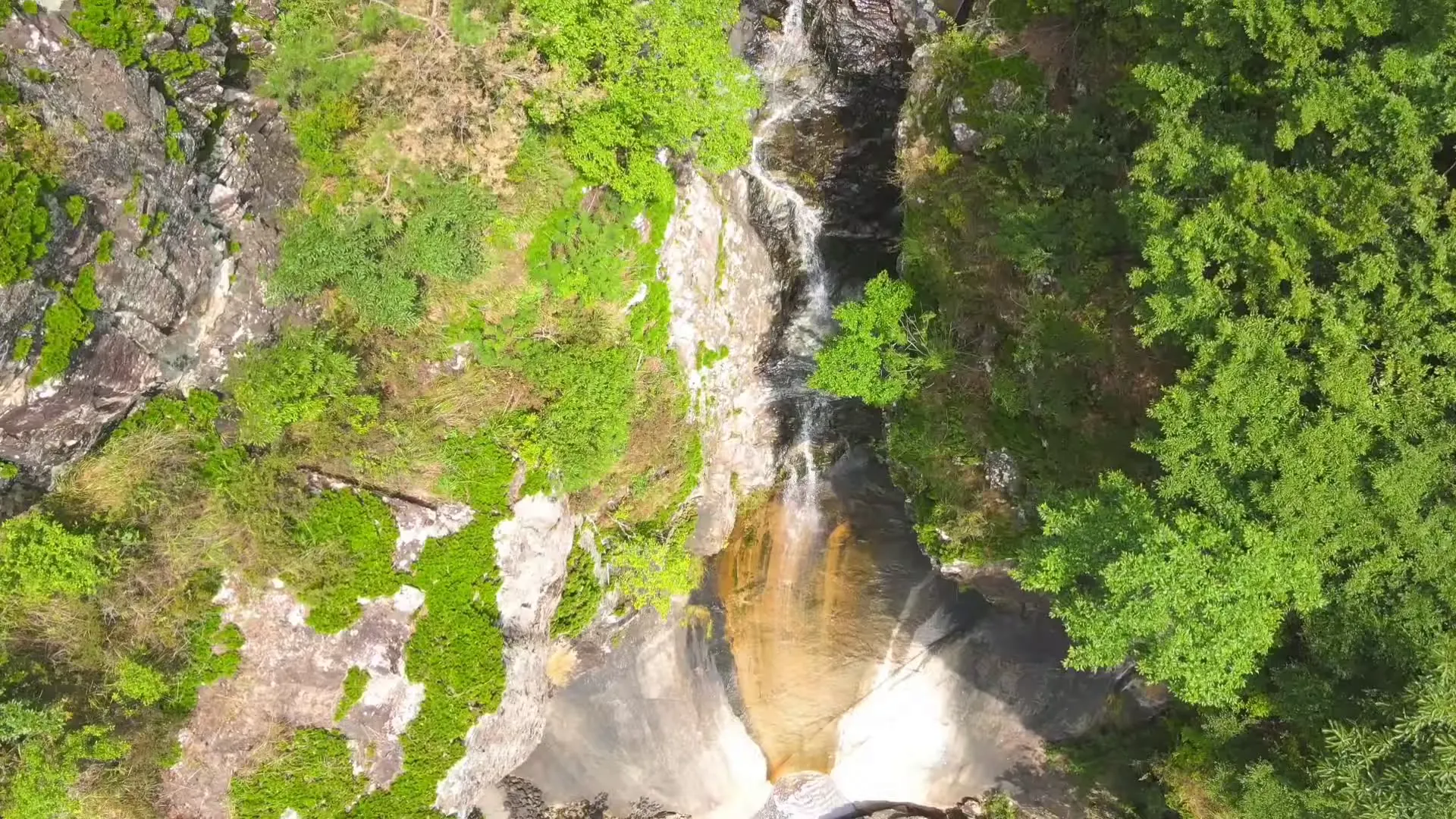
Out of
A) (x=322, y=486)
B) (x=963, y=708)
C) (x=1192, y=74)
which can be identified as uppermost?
(x=1192, y=74)

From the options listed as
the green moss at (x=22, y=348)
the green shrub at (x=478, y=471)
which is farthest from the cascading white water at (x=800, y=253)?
the green moss at (x=22, y=348)

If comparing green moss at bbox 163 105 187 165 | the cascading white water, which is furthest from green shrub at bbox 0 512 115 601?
the cascading white water

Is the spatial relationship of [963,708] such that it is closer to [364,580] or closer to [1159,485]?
[1159,485]

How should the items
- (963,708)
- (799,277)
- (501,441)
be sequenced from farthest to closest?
(963,708) < (799,277) < (501,441)

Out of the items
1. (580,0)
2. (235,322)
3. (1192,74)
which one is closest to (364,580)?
(235,322)

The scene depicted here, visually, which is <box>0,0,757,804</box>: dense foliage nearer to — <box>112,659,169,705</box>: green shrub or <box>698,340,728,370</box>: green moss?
<box>112,659,169,705</box>: green shrub

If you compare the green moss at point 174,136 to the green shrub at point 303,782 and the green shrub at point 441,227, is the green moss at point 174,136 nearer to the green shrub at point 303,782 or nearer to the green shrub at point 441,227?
the green shrub at point 441,227

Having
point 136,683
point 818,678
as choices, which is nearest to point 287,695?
point 136,683
